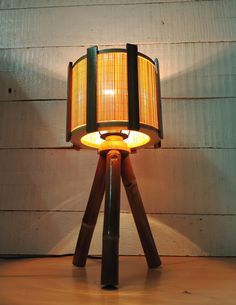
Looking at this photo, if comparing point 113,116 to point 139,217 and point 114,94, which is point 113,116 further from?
point 139,217

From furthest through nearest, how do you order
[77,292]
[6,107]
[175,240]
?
1. [6,107]
2. [175,240]
3. [77,292]

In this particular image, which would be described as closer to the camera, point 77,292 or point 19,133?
point 77,292

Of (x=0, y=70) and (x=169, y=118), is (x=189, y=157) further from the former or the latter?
(x=0, y=70)

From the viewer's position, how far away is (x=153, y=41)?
1.01 metres

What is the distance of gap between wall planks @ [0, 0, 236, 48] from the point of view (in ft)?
3.34

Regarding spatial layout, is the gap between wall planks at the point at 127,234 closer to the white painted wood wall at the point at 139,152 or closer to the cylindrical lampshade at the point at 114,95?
the white painted wood wall at the point at 139,152

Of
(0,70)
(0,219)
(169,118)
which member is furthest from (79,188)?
(0,70)

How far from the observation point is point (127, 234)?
0.88 metres

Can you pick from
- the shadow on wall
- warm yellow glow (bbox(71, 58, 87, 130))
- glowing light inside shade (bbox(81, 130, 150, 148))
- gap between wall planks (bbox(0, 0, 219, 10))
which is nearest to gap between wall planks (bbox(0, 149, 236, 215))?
the shadow on wall

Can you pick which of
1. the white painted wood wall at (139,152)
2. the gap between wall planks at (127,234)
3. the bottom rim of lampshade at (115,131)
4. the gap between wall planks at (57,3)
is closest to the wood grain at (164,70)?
the white painted wood wall at (139,152)

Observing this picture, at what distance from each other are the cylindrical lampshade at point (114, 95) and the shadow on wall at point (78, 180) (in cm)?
25

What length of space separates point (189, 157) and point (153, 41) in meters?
0.42

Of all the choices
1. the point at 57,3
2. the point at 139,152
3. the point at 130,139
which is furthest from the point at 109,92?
the point at 57,3

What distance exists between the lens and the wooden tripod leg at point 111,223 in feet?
1.72
